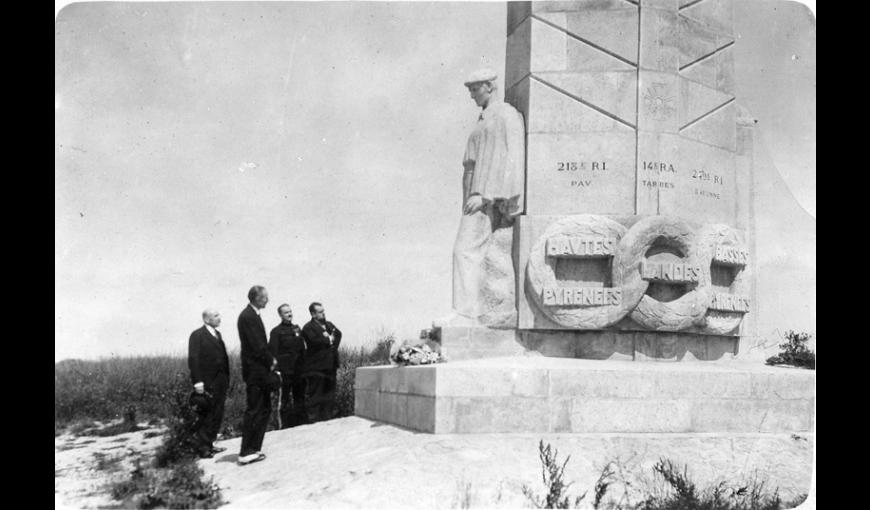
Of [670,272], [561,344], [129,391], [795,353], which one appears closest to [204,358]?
[561,344]

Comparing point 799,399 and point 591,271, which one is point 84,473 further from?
point 799,399

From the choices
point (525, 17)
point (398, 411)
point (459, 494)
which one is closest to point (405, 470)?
point (459, 494)

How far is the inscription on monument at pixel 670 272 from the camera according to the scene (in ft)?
35.5

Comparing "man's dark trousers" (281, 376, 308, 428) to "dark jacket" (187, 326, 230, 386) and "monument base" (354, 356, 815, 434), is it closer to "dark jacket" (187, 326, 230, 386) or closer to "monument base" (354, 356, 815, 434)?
"dark jacket" (187, 326, 230, 386)

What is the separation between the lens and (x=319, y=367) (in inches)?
534

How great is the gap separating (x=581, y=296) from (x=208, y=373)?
172 inches

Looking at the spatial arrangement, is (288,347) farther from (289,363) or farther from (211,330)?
(211,330)

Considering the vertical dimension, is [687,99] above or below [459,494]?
above

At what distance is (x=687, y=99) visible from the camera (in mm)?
11633

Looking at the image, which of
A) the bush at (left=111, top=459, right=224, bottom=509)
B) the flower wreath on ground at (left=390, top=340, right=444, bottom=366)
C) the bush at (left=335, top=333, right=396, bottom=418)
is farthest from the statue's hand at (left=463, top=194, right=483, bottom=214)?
the bush at (left=335, top=333, right=396, bottom=418)

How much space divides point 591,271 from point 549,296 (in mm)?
596

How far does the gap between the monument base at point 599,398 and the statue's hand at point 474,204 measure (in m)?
2.03

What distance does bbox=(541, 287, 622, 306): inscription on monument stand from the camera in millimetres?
10828

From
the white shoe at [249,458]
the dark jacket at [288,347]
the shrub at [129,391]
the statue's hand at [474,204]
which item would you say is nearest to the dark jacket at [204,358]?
the white shoe at [249,458]
